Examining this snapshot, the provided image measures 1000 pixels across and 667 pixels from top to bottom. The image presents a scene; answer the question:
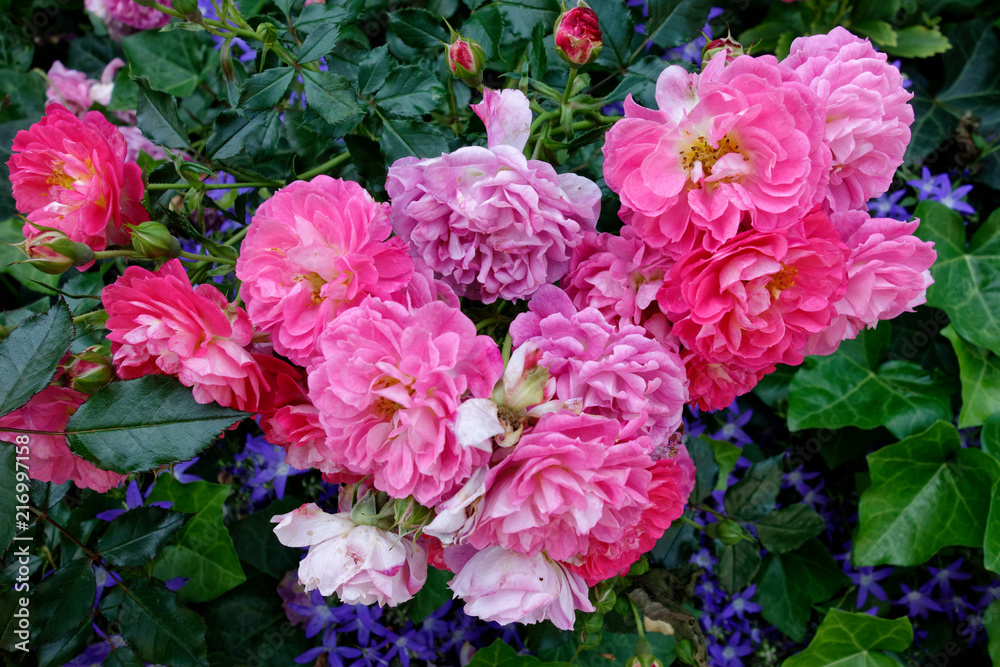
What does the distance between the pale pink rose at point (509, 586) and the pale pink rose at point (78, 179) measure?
475 mm

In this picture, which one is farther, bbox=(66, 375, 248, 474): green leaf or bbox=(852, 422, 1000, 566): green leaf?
bbox=(852, 422, 1000, 566): green leaf

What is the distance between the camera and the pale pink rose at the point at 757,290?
1.76 ft

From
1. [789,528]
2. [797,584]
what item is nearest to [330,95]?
[789,528]

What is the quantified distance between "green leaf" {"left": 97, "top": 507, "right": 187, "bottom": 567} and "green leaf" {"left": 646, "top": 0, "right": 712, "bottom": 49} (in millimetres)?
833

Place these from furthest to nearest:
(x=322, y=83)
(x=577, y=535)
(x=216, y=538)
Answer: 1. (x=216, y=538)
2. (x=322, y=83)
3. (x=577, y=535)

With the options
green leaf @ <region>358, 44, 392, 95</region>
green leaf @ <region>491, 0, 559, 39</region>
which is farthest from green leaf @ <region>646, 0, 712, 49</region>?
green leaf @ <region>358, 44, 392, 95</region>

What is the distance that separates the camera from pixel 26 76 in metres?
1.31

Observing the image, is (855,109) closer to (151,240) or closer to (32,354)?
(151,240)

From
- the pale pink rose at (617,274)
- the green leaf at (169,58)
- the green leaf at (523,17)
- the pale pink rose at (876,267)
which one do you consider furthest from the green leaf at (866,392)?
the green leaf at (169,58)

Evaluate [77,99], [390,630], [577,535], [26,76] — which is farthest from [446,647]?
[26,76]

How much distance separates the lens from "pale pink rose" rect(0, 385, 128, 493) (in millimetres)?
632

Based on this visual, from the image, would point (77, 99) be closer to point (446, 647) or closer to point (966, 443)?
point (446, 647)

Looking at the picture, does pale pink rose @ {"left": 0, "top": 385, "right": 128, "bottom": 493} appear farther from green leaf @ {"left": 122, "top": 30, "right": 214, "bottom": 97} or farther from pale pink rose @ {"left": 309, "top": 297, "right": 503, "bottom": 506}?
green leaf @ {"left": 122, "top": 30, "right": 214, "bottom": 97}

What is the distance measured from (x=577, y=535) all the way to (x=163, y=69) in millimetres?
1210
